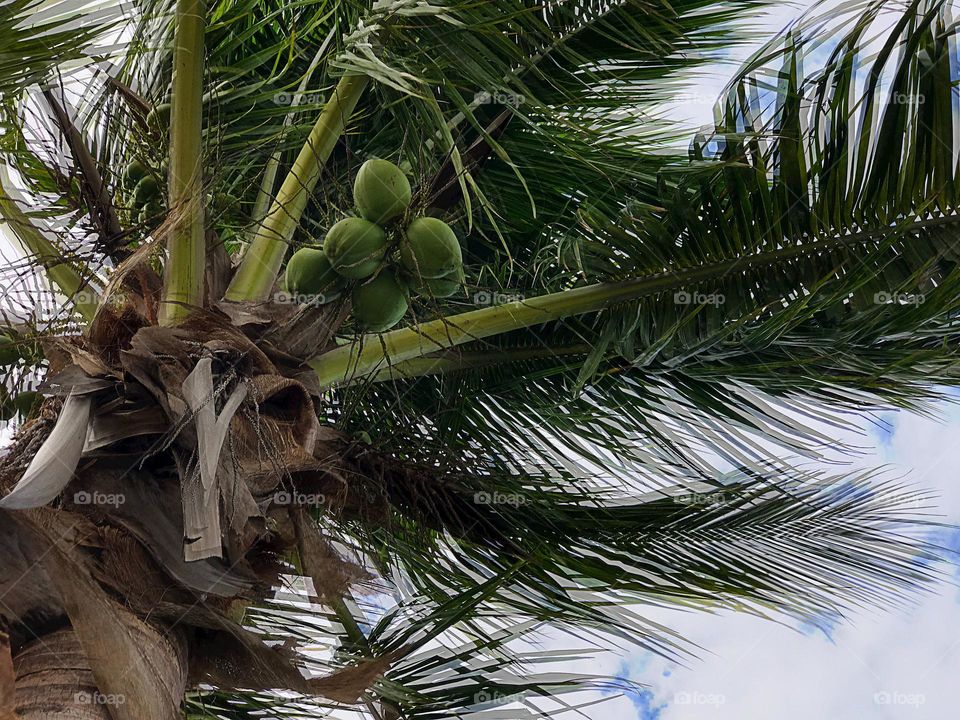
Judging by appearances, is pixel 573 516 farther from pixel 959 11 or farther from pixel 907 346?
pixel 959 11

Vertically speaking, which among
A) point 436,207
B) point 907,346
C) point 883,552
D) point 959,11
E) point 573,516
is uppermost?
point 959,11

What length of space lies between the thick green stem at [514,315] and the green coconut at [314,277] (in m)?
0.19

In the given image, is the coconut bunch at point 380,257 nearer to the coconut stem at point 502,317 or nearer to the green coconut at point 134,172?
the coconut stem at point 502,317

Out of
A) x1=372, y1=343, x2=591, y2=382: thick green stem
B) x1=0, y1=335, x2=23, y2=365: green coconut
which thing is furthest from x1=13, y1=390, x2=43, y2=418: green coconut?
x1=372, y1=343, x2=591, y2=382: thick green stem

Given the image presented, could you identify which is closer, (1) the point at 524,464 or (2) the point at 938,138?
(2) the point at 938,138

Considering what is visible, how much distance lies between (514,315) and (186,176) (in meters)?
0.96

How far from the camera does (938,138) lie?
8.13 feet

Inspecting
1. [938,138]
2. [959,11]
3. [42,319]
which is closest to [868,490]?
[938,138]

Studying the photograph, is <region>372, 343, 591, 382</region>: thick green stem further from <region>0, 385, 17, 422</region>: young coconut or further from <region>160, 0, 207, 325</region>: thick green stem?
<region>0, 385, 17, 422</region>: young coconut

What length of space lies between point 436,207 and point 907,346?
1.75m

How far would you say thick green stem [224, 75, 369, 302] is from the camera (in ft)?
8.05

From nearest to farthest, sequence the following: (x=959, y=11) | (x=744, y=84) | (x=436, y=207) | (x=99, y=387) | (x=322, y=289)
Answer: (x=99, y=387), (x=322, y=289), (x=436, y=207), (x=959, y=11), (x=744, y=84)

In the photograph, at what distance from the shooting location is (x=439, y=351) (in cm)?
297

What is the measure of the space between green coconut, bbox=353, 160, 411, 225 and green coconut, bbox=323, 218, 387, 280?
0.03m
